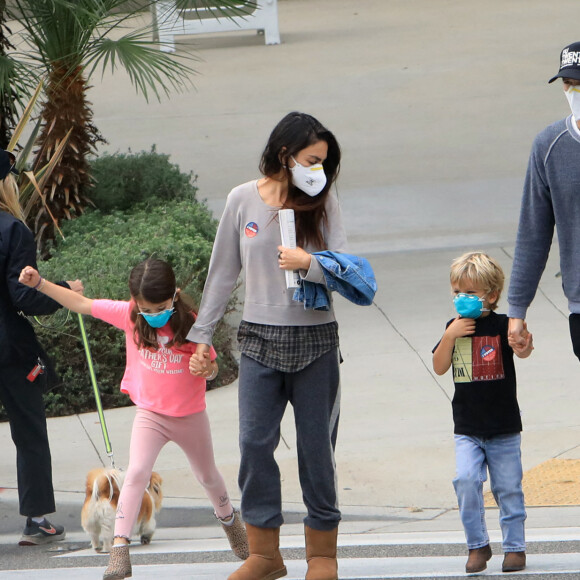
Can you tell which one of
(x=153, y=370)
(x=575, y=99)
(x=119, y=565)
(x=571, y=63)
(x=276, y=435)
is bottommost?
(x=119, y=565)

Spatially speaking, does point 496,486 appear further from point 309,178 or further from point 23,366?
point 23,366

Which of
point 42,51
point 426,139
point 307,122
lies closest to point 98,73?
point 426,139

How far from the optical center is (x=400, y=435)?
642cm

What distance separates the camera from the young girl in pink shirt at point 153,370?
4285 mm

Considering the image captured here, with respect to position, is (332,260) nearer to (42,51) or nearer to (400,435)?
(400,435)

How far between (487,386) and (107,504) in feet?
5.55

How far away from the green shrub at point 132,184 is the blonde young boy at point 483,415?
605 centimetres

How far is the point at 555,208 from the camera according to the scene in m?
3.88

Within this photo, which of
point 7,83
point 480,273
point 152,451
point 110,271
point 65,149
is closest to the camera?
point 480,273

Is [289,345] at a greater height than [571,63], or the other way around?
[571,63]

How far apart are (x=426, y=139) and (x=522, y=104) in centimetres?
233

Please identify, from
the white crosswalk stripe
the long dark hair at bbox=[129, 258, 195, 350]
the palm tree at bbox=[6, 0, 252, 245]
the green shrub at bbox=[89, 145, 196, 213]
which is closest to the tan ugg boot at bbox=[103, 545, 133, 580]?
the white crosswalk stripe

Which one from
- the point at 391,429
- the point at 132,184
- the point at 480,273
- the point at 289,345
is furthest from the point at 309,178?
the point at 132,184

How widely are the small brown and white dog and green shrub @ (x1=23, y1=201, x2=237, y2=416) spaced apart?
5.96 feet
